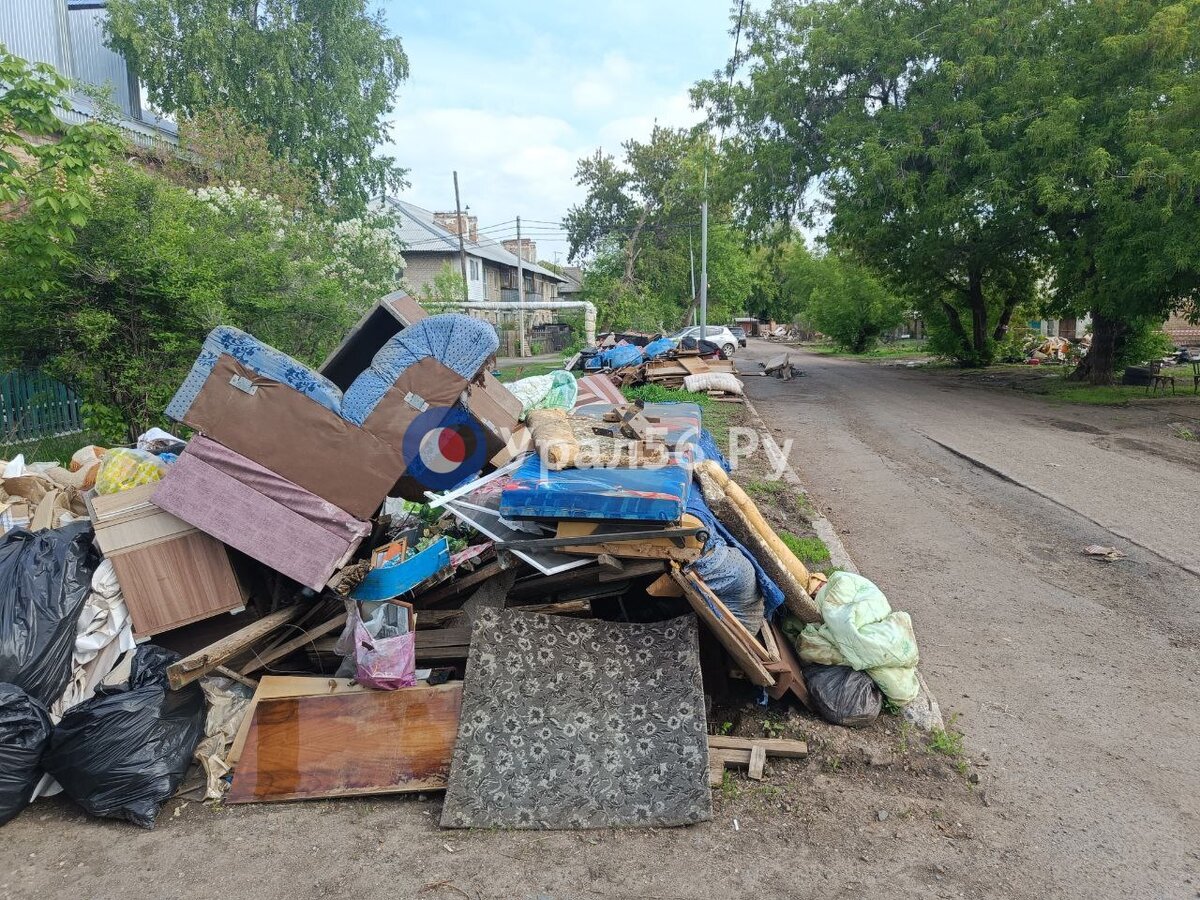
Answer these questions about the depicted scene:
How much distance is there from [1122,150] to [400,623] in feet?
51.1

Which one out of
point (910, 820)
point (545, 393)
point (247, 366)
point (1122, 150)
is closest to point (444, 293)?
point (545, 393)

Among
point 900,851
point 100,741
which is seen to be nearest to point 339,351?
point 100,741

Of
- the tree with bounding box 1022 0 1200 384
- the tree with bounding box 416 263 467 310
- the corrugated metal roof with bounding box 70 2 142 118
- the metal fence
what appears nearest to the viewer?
the metal fence

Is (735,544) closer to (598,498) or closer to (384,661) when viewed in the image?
(598,498)

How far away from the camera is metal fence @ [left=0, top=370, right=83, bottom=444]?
962cm

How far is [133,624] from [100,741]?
29.2 inches

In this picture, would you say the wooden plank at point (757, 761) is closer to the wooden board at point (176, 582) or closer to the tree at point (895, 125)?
the wooden board at point (176, 582)

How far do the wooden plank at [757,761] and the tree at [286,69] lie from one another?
60.5ft

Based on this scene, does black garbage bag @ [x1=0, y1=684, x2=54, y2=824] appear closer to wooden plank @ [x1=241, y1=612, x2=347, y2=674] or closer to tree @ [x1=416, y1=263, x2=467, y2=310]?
wooden plank @ [x1=241, y1=612, x2=347, y2=674]

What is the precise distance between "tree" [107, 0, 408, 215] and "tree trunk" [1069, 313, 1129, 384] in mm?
19731

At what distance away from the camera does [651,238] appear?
41156 mm

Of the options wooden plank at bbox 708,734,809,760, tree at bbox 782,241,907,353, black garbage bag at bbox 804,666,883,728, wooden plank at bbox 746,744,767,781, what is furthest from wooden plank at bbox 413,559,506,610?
tree at bbox 782,241,907,353

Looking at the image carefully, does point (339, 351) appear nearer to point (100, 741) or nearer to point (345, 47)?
point (100, 741)

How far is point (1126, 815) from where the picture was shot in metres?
3.07
